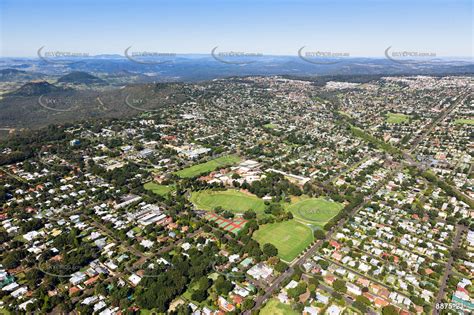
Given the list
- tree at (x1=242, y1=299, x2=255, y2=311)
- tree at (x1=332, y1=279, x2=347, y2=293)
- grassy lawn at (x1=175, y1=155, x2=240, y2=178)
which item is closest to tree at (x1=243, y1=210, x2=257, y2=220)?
tree at (x1=332, y1=279, x2=347, y2=293)

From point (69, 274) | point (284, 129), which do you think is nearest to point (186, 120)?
point (284, 129)

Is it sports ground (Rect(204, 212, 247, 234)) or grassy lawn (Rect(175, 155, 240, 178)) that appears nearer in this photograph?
sports ground (Rect(204, 212, 247, 234))

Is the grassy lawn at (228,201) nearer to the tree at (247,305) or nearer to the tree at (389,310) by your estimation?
the tree at (247,305)

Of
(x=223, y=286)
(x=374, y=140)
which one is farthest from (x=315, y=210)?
(x=374, y=140)

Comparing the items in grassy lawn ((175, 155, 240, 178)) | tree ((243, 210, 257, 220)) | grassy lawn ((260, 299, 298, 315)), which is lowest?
grassy lawn ((260, 299, 298, 315))

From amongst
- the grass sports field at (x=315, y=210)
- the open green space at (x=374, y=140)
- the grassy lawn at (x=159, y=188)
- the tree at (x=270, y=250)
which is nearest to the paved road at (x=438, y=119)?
the open green space at (x=374, y=140)

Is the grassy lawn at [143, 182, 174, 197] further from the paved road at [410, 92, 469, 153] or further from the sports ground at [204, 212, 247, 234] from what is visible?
A: the paved road at [410, 92, 469, 153]

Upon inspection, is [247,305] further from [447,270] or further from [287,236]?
[447,270]
